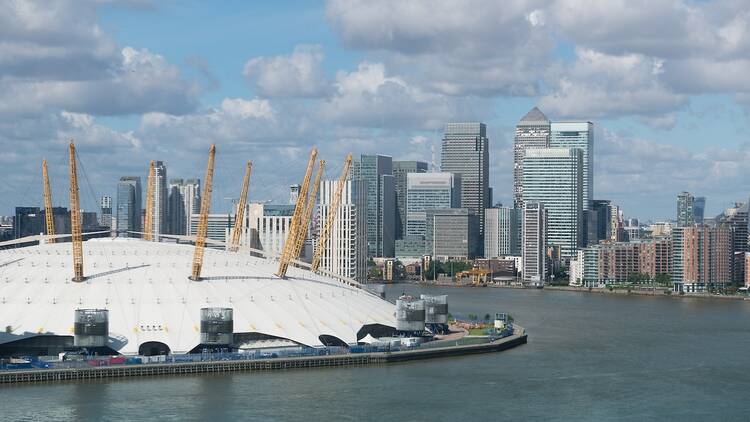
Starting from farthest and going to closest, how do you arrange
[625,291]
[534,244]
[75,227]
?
1. [534,244]
2. [625,291]
3. [75,227]

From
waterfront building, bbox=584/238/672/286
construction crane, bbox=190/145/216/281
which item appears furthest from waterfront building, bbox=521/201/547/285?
construction crane, bbox=190/145/216/281

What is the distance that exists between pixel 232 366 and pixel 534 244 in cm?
13117

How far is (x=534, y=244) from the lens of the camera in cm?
17862

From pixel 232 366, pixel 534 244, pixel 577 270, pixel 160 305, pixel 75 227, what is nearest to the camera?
pixel 232 366

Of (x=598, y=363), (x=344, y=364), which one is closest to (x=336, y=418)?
(x=344, y=364)

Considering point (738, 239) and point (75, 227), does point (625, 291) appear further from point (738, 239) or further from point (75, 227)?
point (75, 227)

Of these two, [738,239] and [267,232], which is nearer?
[267,232]

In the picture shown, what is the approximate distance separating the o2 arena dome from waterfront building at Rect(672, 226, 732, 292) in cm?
8804

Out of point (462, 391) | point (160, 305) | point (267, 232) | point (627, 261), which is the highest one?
point (267, 232)

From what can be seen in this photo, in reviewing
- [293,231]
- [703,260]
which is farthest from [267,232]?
[293,231]

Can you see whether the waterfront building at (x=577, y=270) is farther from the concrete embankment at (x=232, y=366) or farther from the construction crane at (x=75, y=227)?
the construction crane at (x=75, y=227)

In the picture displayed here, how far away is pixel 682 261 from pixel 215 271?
9580cm

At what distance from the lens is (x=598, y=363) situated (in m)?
Result: 56.7

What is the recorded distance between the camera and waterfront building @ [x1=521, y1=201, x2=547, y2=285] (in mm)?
175500
